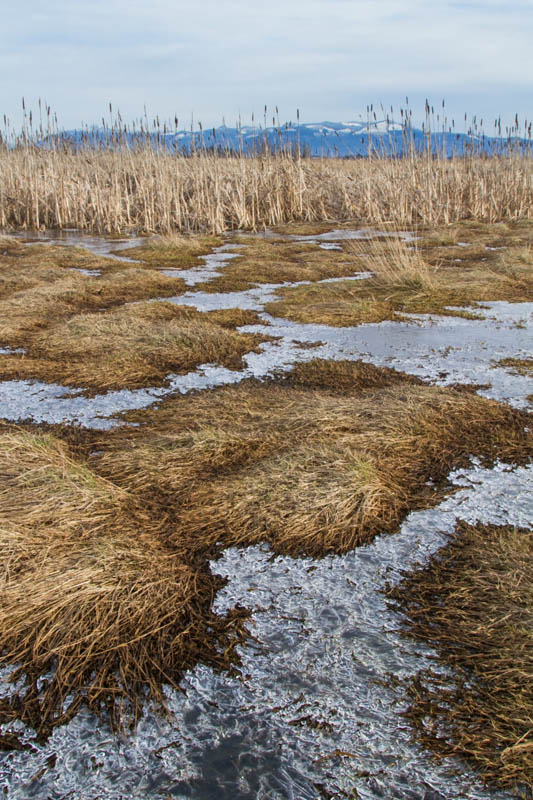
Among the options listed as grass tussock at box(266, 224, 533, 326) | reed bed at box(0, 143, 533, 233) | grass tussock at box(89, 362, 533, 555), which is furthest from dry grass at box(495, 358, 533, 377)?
reed bed at box(0, 143, 533, 233)

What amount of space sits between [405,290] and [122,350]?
150 inches

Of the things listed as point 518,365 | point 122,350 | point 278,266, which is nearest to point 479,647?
point 518,365

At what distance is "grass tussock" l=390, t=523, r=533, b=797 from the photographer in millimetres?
1286

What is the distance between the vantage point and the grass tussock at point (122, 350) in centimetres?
401

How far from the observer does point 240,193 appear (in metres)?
13.4

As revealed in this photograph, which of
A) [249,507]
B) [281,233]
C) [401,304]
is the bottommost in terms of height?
[249,507]

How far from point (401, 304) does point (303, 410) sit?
11.9ft

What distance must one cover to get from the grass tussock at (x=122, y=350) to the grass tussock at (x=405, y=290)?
1164 millimetres

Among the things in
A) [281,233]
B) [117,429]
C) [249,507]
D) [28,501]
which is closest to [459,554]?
[249,507]

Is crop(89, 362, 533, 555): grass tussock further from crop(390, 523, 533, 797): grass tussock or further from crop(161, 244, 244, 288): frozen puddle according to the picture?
crop(161, 244, 244, 288): frozen puddle

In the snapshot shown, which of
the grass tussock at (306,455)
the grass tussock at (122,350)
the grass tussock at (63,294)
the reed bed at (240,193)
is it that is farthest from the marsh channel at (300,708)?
the reed bed at (240,193)

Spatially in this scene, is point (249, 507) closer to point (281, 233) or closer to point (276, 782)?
point (276, 782)

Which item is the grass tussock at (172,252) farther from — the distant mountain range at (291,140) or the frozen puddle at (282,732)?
the frozen puddle at (282,732)

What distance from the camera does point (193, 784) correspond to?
1255mm
